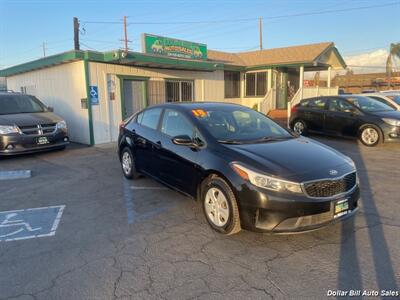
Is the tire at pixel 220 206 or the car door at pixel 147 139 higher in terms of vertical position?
the car door at pixel 147 139

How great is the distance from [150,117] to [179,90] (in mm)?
8190

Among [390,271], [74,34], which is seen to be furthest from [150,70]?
[74,34]

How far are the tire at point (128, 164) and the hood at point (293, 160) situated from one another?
2.66 m

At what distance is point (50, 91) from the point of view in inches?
469

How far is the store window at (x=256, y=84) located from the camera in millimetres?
17484

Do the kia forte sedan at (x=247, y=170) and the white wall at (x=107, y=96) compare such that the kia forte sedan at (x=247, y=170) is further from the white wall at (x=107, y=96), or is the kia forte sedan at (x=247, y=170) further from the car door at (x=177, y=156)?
the white wall at (x=107, y=96)

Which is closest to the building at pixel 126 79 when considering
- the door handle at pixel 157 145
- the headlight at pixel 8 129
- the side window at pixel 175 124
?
the headlight at pixel 8 129

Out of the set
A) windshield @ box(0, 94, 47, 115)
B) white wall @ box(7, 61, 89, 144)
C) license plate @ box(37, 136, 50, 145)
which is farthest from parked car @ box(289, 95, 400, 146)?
windshield @ box(0, 94, 47, 115)

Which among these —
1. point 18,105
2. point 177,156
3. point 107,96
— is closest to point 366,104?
point 177,156

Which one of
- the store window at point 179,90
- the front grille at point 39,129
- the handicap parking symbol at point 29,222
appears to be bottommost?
the handicap parking symbol at point 29,222

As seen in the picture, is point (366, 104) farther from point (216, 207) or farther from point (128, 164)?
point (216, 207)

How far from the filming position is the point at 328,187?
10.9ft

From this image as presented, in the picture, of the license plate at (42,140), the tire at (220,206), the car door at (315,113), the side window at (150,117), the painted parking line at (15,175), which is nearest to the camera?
the tire at (220,206)

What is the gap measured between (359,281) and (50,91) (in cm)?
1210
